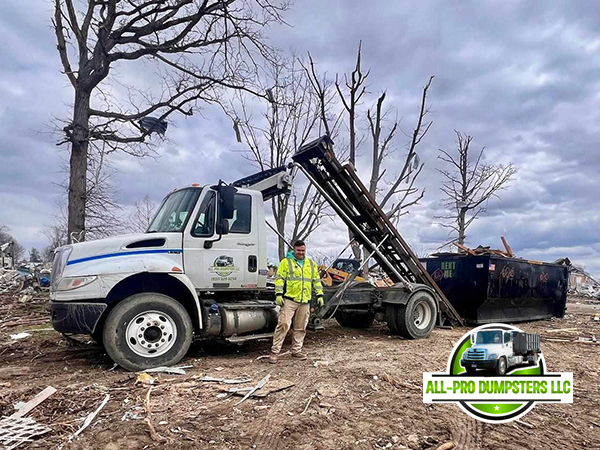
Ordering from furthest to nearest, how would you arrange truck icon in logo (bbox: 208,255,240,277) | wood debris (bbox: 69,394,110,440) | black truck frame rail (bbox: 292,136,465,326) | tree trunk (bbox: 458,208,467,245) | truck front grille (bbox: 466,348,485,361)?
tree trunk (bbox: 458,208,467,245) → black truck frame rail (bbox: 292,136,465,326) → truck icon in logo (bbox: 208,255,240,277) → truck front grille (bbox: 466,348,485,361) → wood debris (bbox: 69,394,110,440)

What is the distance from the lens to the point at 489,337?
13.4 feet

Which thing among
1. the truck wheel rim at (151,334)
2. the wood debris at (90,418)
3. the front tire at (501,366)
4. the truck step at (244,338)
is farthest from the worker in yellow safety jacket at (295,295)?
the front tire at (501,366)

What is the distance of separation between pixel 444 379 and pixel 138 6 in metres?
11.9

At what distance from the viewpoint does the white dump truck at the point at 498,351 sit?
393 cm

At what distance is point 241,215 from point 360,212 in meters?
2.67

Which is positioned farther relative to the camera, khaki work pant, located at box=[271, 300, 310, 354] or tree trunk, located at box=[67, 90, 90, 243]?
tree trunk, located at box=[67, 90, 90, 243]

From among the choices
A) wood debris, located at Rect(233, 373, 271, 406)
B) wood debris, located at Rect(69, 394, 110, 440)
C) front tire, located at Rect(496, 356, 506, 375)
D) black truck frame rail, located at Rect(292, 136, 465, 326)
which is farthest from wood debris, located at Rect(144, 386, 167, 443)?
black truck frame rail, located at Rect(292, 136, 465, 326)

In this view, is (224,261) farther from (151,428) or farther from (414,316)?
(414,316)

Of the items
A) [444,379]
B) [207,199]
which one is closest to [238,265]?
[207,199]

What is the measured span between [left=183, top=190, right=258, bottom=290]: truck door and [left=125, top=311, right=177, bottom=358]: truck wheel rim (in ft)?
2.54

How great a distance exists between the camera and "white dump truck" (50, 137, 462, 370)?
5688 millimetres

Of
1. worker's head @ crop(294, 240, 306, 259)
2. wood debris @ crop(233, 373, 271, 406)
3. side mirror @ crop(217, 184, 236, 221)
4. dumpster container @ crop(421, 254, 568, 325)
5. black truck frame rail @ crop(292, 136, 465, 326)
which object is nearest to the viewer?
wood debris @ crop(233, 373, 271, 406)

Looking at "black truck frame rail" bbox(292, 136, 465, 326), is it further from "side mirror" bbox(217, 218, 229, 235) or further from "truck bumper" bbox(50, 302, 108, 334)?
"truck bumper" bbox(50, 302, 108, 334)

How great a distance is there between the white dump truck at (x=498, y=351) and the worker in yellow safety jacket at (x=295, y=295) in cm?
302
